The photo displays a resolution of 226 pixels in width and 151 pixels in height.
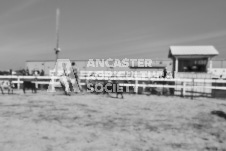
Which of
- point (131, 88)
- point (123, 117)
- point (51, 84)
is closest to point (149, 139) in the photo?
point (123, 117)

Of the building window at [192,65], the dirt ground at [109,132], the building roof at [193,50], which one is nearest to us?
the dirt ground at [109,132]

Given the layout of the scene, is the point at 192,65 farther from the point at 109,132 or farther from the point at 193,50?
the point at 109,132

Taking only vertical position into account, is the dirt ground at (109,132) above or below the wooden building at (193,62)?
below

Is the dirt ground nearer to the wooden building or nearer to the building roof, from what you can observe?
the wooden building

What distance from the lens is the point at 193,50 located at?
15.6 meters

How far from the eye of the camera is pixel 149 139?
434cm

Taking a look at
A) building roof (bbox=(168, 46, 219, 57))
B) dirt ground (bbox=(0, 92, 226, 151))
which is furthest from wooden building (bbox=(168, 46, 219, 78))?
dirt ground (bbox=(0, 92, 226, 151))

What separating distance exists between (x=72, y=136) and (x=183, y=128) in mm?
2723

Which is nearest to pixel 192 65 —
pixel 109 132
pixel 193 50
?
pixel 193 50

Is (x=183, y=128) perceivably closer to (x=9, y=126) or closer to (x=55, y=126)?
(x=55, y=126)

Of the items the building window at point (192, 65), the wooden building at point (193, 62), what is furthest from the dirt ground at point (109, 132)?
the building window at point (192, 65)

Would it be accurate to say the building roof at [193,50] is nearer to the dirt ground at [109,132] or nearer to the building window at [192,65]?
the building window at [192,65]

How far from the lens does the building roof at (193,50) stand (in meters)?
14.7

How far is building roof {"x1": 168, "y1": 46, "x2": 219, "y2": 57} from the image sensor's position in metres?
14.7
